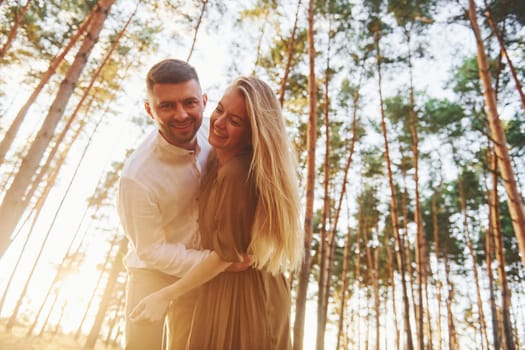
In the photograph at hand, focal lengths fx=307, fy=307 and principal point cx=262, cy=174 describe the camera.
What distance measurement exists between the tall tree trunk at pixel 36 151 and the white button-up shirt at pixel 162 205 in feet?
8.95

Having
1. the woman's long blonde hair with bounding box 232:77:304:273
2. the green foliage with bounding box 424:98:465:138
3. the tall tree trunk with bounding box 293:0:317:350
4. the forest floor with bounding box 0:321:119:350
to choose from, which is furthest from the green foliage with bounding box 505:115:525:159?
the forest floor with bounding box 0:321:119:350

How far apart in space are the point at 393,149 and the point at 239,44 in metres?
8.65

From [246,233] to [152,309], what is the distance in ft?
1.89

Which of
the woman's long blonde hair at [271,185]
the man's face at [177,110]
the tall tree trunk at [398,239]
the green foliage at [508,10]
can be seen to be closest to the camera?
the woman's long blonde hair at [271,185]

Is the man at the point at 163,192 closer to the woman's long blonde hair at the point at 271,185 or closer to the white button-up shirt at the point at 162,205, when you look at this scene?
the white button-up shirt at the point at 162,205

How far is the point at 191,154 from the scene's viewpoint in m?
2.06

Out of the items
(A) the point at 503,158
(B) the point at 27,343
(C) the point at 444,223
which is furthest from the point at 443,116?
(B) the point at 27,343

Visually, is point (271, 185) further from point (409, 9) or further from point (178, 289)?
point (409, 9)

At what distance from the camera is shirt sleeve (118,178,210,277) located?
1.83 m

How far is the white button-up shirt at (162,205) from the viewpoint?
1.86 metres

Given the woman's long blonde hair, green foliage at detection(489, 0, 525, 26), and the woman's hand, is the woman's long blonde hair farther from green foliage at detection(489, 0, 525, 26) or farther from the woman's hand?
green foliage at detection(489, 0, 525, 26)

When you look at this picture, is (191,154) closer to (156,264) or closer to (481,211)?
(156,264)

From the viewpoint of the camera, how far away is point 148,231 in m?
1.89

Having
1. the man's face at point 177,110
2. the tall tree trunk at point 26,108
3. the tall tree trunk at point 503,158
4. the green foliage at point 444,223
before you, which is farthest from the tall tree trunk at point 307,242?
the green foliage at point 444,223
